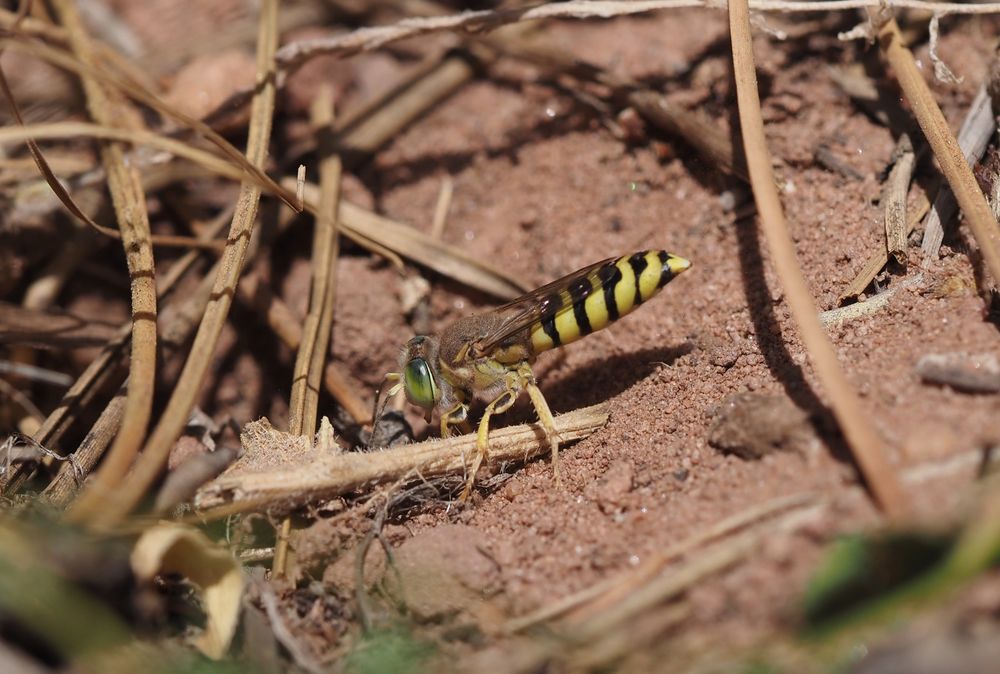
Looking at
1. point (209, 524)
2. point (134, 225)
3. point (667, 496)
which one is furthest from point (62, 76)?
point (667, 496)

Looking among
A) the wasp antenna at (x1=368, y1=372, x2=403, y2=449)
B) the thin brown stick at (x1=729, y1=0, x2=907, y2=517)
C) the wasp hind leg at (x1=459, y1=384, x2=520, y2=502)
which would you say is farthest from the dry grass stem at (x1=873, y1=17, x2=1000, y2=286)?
the wasp antenna at (x1=368, y1=372, x2=403, y2=449)

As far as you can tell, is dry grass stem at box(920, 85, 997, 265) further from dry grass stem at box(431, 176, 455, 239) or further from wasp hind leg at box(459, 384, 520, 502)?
dry grass stem at box(431, 176, 455, 239)

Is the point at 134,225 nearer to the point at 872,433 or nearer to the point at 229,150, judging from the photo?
the point at 229,150

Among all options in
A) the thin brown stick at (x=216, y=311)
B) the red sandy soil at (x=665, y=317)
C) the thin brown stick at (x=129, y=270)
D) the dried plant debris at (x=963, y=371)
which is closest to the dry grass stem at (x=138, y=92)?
the thin brown stick at (x=216, y=311)

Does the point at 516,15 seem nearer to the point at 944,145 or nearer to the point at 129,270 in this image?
the point at 944,145

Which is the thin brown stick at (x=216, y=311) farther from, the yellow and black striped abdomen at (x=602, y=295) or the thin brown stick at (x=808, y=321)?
the thin brown stick at (x=808, y=321)

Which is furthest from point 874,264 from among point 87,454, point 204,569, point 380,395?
point 87,454
